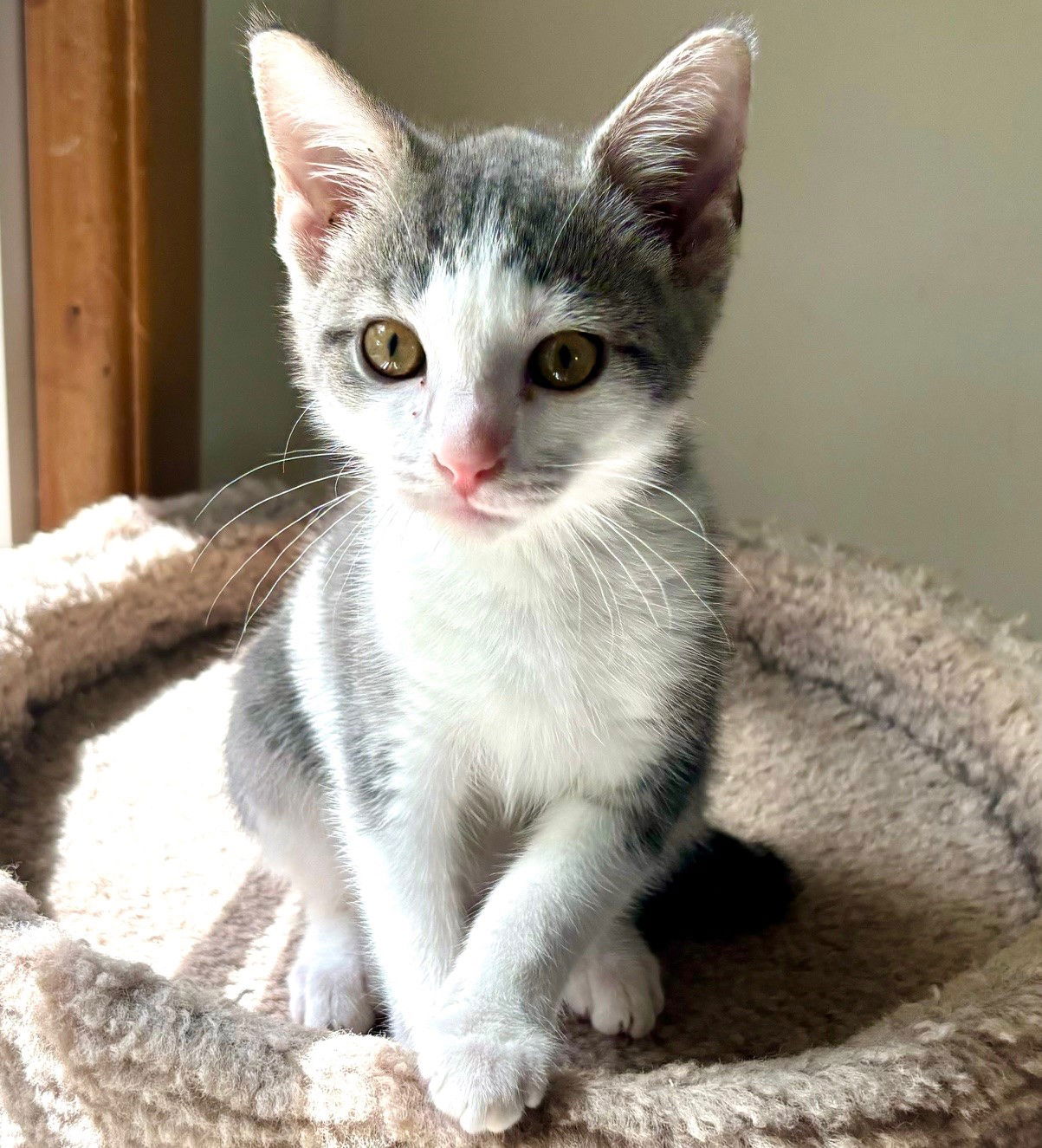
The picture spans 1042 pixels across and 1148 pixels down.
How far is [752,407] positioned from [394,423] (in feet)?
4.83

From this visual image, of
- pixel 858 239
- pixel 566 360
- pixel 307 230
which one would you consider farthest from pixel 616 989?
pixel 858 239

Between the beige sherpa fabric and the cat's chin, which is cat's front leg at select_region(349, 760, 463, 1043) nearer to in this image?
the beige sherpa fabric

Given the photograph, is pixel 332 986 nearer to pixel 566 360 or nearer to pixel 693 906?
pixel 693 906

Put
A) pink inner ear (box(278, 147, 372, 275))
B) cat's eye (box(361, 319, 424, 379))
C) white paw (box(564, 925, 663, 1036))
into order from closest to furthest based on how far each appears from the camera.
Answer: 1. cat's eye (box(361, 319, 424, 379))
2. pink inner ear (box(278, 147, 372, 275))
3. white paw (box(564, 925, 663, 1036))

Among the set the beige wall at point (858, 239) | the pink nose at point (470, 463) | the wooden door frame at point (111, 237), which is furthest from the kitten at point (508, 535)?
the beige wall at point (858, 239)

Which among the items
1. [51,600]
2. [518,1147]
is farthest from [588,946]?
[51,600]

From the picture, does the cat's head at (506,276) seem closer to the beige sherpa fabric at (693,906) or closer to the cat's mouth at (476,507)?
the cat's mouth at (476,507)

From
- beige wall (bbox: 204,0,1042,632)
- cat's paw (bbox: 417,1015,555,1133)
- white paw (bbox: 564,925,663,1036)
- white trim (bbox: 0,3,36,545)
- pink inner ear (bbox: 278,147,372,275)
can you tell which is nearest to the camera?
cat's paw (bbox: 417,1015,555,1133)

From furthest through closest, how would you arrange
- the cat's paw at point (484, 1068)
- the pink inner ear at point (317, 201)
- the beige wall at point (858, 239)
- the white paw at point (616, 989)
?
the beige wall at point (858, 239), the white paw at point (616, 989), the pink inner ear at point (317, 201), the cat's paw at point (484, 1068)

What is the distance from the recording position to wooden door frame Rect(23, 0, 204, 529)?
59.4 inches

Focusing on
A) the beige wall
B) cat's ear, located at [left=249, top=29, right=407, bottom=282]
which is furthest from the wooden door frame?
cat's ear, located at [left=249, top=29, right=407, bottom=282]

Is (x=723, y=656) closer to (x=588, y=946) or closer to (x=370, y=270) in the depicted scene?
(x=588, y=946)

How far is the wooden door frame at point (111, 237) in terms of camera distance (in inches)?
59.4

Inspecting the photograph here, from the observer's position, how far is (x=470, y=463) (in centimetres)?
79
